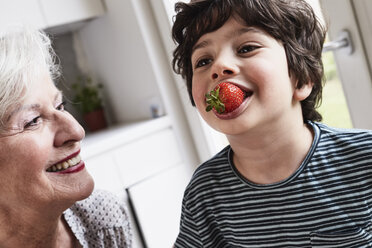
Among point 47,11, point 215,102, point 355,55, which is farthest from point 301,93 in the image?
point 47,11

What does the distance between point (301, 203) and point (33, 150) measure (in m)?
0.61

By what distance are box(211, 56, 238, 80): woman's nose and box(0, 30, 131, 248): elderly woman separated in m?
0.40

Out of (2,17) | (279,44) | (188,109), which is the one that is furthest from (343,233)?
(2,17)

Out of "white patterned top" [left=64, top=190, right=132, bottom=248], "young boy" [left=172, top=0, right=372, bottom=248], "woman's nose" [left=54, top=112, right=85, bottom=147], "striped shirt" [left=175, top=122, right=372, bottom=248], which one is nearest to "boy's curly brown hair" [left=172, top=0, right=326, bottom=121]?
"young boy" [left=172, top=0, right=372, bottom=248]

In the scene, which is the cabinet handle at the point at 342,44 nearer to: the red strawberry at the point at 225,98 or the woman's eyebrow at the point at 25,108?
the red strawberry at the point at 225,98

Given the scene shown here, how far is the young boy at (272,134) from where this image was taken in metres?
0.91

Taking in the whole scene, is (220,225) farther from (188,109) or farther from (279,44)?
(188,109)

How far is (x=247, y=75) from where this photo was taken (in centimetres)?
90

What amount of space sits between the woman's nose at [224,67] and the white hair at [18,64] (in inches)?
17.7

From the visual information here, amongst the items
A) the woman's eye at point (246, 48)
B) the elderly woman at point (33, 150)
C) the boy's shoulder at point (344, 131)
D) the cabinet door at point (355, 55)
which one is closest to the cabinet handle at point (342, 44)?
the cabinet door at point (355, 55)

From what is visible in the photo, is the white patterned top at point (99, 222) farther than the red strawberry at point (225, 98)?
Yes

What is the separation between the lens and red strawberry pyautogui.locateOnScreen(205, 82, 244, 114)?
873 millimetres

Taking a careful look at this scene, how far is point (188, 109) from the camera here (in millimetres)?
2244

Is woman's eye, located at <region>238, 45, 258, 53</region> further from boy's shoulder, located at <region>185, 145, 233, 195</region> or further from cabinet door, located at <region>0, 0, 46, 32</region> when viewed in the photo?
cabinet door, located at <region>0, 0, 46, 32</region>
